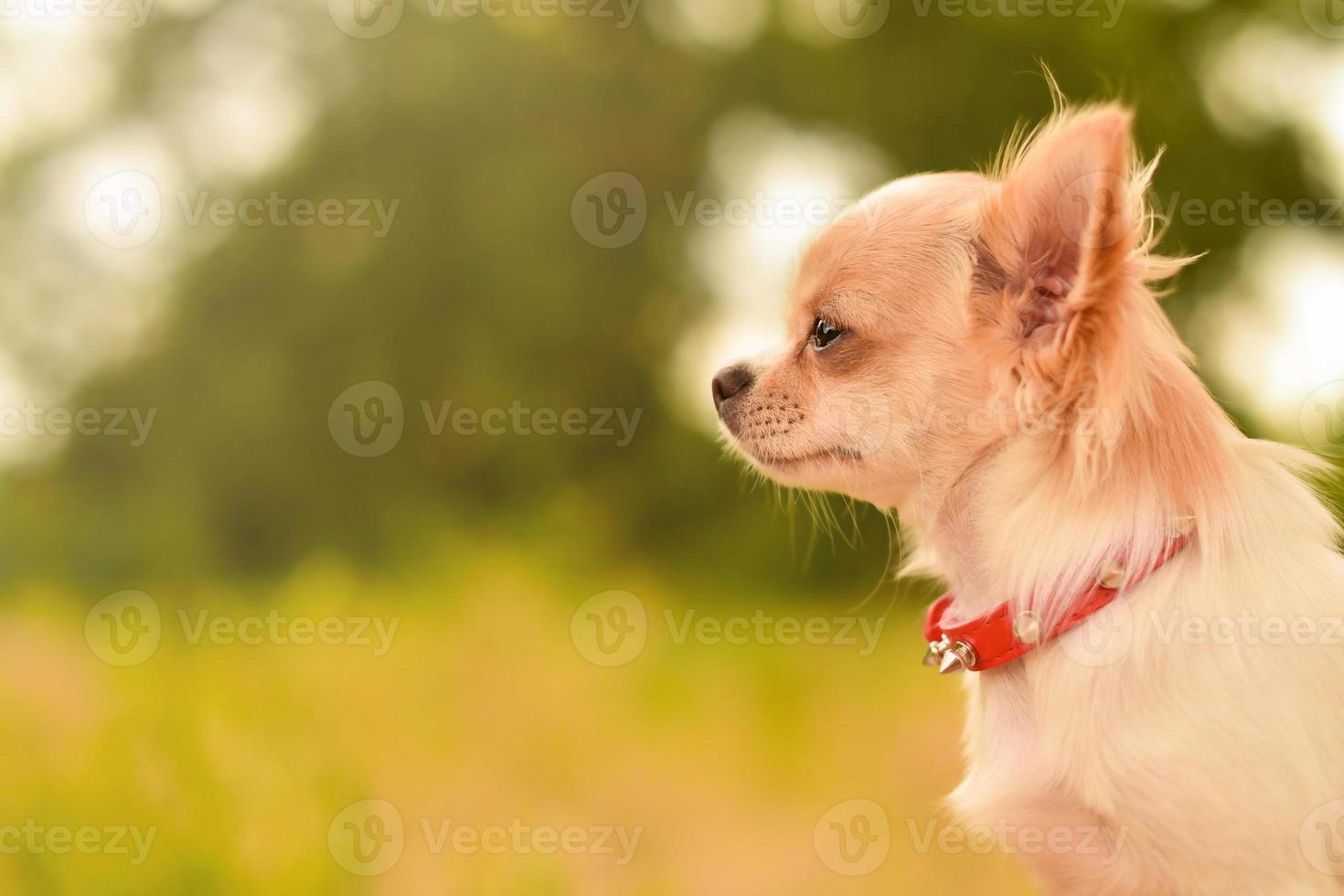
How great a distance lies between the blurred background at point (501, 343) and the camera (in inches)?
145

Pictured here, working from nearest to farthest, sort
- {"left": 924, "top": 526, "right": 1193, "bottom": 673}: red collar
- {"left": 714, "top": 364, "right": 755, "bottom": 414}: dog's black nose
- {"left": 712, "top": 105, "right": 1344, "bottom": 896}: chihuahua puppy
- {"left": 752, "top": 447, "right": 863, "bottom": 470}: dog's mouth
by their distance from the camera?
{"left": 712, "top": 105, "right": 1344, "bottom": 896}: chihuahua puppy, {"left": 924, "top": 526, "right": 1193, "bottom": 673}: red collar, {"left": 752, "top": 447, "right": 863, "bottom": 470}: dog's mouth, {"left": 714, "top": 364, "right": 755, "bottom": 414}: dog's black nose

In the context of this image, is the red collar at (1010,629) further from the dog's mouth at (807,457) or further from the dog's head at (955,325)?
the dog's mouth at (807,457)

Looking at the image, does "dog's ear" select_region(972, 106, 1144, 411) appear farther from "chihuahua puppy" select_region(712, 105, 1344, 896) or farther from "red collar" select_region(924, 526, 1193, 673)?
"red collar" select_region(924, 526, 1193, 673)

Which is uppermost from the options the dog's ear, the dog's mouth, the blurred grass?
the dog's ear

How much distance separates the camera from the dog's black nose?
7.14 ft

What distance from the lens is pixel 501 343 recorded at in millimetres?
4359

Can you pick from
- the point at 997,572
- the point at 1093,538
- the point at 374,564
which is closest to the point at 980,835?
the point at 997,572

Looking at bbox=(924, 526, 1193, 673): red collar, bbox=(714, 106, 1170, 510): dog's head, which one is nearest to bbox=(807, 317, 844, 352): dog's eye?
bbox=(714, 106, 1170, 510): dog's head

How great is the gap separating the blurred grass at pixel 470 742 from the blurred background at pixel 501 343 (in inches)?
0.9

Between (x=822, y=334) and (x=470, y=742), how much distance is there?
2029 millimetres

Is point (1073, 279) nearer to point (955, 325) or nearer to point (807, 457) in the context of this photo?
point (955, 325)

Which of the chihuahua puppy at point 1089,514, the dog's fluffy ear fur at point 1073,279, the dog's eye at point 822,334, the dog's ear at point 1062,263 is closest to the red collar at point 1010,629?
the chihuahua puppy at point 1089,514

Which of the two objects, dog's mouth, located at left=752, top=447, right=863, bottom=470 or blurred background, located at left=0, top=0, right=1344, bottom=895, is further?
blurred background, located at left=0, top=0, right=1344, bottom=895

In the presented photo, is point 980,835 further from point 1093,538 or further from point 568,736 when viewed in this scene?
point 568,736
